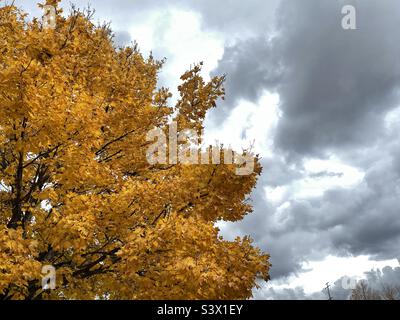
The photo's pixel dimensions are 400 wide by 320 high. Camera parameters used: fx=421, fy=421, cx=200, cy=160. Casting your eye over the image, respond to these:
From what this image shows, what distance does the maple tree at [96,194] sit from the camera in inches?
264

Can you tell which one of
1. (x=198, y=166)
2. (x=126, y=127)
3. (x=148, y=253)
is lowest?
(x=148, y=253)

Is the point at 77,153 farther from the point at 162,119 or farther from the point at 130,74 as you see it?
the point at 130,74

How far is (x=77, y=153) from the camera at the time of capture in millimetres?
7430

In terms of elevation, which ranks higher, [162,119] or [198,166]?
[162,119]

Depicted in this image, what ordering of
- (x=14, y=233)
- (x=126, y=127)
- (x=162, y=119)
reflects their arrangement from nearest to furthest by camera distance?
(x=14, y=233)
(x=126, y=127)
(x=162, y=119)

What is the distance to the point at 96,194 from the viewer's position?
8422mm

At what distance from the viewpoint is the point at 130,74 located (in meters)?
11.0

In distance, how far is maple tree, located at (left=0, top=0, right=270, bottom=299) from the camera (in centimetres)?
670
